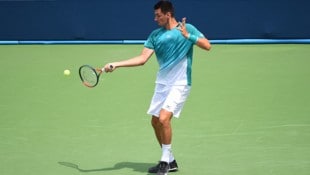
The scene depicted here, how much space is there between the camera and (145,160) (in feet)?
24.6

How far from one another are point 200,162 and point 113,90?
4.84m

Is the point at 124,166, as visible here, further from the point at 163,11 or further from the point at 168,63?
the point at 163,11

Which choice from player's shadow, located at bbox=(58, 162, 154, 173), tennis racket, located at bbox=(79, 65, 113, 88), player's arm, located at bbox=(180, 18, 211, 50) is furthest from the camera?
tennis racket, located at bbox=(79, 65, 113, 88)

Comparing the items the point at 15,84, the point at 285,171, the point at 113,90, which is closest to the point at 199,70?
the point at 113,90

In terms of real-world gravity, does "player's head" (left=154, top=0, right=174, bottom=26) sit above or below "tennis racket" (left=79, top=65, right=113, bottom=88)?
above

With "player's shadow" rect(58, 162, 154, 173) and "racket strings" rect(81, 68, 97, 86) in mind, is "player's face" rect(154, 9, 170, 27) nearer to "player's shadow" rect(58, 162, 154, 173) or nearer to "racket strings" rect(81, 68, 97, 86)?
"racket strings" rect(81, 68, 97, 86)

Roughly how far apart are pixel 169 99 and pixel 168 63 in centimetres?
41

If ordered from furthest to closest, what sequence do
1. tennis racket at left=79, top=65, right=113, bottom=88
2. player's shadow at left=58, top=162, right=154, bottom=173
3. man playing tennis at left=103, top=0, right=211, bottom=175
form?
1. tennis racket at left=79, top=65, right=113, bottom=88
2. player's shadow at left=58, top=162, right=154, bottom=173
3. man playing tennis at left=103, top=0, right=211, bottom=175

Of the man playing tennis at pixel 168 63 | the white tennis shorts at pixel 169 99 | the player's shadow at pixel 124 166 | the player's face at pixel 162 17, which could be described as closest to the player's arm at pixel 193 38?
the man playing tennis at pixel 168 63

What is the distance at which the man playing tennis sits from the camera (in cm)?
661

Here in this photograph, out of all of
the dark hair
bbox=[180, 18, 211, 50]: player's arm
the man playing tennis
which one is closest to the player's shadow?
the man playing tennis

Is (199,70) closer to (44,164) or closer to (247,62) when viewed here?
(247,62)

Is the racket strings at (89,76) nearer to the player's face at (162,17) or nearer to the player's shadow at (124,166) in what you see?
the player's shadow at (124,166)

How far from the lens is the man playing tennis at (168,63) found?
21.7ft
